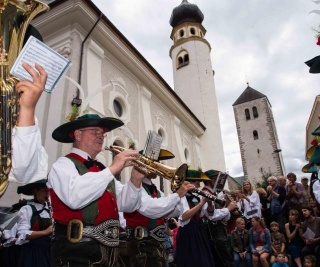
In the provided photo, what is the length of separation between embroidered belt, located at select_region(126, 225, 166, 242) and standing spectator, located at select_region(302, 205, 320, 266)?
4241mm

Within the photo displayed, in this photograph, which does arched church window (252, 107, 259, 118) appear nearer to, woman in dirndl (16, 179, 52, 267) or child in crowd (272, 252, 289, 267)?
child in crowd (272, 252, 289, 267)

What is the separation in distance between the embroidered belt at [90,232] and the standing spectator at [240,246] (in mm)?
5691

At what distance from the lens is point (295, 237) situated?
23.2 feet

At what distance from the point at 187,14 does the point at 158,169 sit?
92.4 feet

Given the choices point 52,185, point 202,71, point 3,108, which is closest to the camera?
point 3,108

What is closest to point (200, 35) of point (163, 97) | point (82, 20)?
point (163, 97)

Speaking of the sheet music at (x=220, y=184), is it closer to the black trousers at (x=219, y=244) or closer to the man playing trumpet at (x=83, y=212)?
the black trousers at (x=219, y=244)

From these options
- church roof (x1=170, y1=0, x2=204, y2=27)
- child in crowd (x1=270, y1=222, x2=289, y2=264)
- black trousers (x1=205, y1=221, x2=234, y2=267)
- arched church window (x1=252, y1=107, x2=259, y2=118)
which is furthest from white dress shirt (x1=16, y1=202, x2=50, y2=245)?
arched church window (x1=252, y1=107, x2=259, y2=118)

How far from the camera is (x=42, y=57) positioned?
191cm

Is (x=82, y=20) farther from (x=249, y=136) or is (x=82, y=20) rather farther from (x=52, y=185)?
(x=249, y=136)

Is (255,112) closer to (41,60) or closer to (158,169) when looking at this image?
(158,169)

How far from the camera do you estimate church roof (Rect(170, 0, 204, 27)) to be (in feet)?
93.8

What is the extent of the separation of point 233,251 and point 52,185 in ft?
21.2

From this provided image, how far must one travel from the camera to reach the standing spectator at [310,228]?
6590mm
